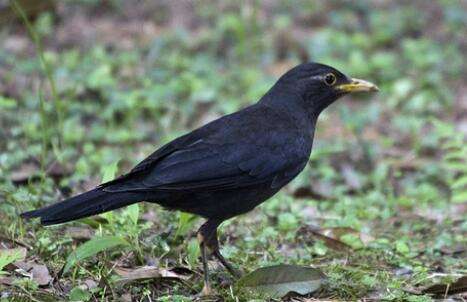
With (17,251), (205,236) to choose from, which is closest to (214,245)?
(205,236)

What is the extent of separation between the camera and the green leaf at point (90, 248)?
4.60m

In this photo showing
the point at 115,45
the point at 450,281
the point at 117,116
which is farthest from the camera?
the point at 115,45

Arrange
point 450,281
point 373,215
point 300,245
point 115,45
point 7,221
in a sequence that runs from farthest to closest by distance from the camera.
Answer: point 115,45 → point 373,215 → point 300,245 → point 7,221 → point 450,281

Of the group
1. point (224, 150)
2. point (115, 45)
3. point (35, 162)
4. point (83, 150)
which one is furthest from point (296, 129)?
point (115, 45)

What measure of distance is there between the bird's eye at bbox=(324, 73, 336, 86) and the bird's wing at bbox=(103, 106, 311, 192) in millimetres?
627

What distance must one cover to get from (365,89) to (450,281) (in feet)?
5.75

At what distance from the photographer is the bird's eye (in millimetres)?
6074

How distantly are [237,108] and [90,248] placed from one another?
4.90 metres

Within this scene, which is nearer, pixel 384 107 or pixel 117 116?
pixel 117 116

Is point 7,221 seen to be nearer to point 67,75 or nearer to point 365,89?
point 365,89

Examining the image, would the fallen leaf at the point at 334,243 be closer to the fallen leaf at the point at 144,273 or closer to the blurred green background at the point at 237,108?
the blurred green background at the point at 237,108

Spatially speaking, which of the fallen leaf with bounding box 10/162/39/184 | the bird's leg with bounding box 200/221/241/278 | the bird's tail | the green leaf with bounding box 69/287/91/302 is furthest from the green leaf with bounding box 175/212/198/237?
the fallen leaf with bounding box 10/162/39/184

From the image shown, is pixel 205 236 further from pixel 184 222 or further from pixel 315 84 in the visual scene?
pixel 315 84

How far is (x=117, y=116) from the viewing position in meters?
9.27
